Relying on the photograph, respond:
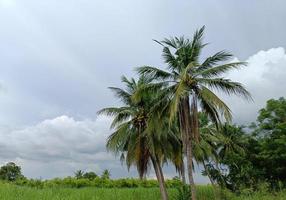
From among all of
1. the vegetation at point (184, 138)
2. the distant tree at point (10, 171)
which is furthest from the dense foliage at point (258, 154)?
the distant tree at point (10, 171)

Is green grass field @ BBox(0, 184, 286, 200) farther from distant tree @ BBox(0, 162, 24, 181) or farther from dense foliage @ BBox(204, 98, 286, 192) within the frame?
distant tree @ BBox(0, 162, 24, 181)

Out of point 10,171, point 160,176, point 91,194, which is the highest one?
point 10,171

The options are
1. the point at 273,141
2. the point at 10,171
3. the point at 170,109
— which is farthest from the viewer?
the point at 10,171

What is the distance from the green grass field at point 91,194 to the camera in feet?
89.0

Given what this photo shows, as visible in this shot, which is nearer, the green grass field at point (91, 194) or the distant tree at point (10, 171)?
the green grass field at point (91, 194)

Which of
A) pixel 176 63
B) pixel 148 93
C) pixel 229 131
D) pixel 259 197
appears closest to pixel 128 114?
pixel 148 93

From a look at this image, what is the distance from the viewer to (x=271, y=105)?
41125 millimetres

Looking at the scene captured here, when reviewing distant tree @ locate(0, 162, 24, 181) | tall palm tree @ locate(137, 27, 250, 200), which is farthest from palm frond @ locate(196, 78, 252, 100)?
distant tree @ locate(0, 162, 24, 181)

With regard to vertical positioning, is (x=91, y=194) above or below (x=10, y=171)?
below

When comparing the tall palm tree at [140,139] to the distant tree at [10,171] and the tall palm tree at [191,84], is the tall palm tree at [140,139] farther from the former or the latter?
the distant tree at [10,171]

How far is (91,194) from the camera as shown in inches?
1389

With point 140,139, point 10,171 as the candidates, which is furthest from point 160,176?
point 10,171

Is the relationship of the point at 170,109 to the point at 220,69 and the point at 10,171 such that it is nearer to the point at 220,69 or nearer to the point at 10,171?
the point at 220,69

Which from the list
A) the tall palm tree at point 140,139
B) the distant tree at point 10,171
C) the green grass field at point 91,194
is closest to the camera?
the green grass field at point 91,194
